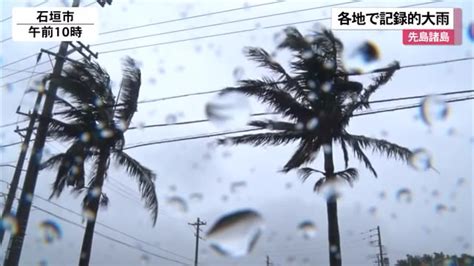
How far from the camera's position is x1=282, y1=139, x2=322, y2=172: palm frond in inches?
432

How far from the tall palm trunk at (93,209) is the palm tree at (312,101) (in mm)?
3166

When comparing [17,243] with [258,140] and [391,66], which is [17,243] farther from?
[391,66]

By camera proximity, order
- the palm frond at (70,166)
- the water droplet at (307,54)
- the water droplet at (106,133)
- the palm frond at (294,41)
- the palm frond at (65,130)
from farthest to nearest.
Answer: the water droplet at (106,133) → the palm frond at (70,166) → the palm frond at (65,130) → the water droplet at (307,54) → the palm frond at (294,41)

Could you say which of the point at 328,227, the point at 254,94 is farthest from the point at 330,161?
the point at 254,94

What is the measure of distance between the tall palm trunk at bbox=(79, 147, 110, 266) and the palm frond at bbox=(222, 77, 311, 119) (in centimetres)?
394

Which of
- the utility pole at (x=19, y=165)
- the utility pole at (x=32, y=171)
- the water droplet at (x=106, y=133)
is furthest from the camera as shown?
the utility pole at (x=19, y=165)

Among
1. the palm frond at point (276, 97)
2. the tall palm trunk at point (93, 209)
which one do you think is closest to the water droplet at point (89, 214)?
the tall palm trunk at point (93, 209)

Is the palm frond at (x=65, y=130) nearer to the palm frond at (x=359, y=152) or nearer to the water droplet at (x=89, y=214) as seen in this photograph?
the water droplet at (x=89, y=214)

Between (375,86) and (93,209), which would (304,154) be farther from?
(93,209)

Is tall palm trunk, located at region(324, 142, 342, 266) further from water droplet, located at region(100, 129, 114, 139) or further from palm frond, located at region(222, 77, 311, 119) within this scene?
water droplet, located at region(100, 129, 114, 139)

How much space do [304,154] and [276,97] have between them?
1492mm

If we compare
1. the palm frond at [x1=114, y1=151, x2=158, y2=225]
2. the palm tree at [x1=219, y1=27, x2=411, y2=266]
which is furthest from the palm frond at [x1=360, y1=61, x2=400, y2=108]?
the palm frond at [x1=114, y1=151, x2=158, y2=225]

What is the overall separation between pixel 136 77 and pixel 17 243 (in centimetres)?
486

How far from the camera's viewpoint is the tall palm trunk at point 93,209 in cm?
1094
